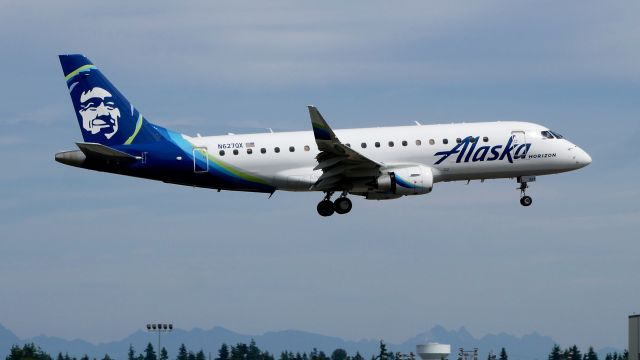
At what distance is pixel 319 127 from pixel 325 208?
831 centimetres

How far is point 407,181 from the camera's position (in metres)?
75.0

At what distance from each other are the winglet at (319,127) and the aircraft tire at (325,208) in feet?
23.1

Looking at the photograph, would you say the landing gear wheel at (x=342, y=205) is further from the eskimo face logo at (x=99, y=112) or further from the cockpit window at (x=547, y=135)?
the eskimo face logo at (x=99, y=112)

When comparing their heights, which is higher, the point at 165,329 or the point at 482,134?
the point at 482,134

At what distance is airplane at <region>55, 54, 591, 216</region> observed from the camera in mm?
75375

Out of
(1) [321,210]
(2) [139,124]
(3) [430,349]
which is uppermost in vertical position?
(2) [139,124]

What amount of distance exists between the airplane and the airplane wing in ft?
0.21

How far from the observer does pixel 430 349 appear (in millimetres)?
93375

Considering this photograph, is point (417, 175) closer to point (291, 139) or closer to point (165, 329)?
point (291, 139)

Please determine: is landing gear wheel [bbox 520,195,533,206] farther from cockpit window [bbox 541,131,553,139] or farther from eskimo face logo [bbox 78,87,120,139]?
eskimo face logo [bbox 78,87,120,139]

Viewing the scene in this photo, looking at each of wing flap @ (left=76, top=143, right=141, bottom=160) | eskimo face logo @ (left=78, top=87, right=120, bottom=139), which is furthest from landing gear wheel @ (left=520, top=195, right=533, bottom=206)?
eskimo face logo @ (left=78, top=87, right=120, bottom=139)

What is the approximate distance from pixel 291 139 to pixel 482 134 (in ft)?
40.6

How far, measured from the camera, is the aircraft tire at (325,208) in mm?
78562

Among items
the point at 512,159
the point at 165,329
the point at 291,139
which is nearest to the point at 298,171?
the point at 291,139
